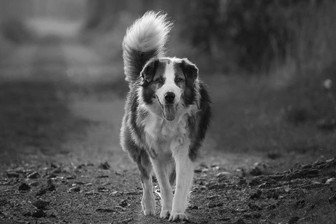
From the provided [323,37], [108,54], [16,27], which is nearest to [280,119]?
[323,37]

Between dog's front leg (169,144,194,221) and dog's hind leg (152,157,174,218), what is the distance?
0.66 ft

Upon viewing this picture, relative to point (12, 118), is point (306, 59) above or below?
above

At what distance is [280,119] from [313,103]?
68 cm

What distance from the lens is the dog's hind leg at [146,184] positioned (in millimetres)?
5863

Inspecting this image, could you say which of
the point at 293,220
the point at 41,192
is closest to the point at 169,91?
the point at 293,220

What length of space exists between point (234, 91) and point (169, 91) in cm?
889

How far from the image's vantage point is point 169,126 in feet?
18.2

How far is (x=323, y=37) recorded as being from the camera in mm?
11852

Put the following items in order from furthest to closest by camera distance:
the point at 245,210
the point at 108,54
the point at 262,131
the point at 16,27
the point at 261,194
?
1. the point at 16,27
2. the point at 108,54
3. the point at 262,131
4. the point at 261,194
5. the point at 245,210

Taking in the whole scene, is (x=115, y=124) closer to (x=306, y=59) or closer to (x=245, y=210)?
(x=306, y=59)

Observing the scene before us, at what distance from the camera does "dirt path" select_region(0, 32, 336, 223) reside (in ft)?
18.1

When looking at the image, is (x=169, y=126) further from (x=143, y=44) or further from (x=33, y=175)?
(x=33, y=175)

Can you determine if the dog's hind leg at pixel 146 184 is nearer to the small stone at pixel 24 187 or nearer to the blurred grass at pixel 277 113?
the small stone at pixel 24 187

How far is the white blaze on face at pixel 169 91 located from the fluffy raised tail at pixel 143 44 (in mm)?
1061
